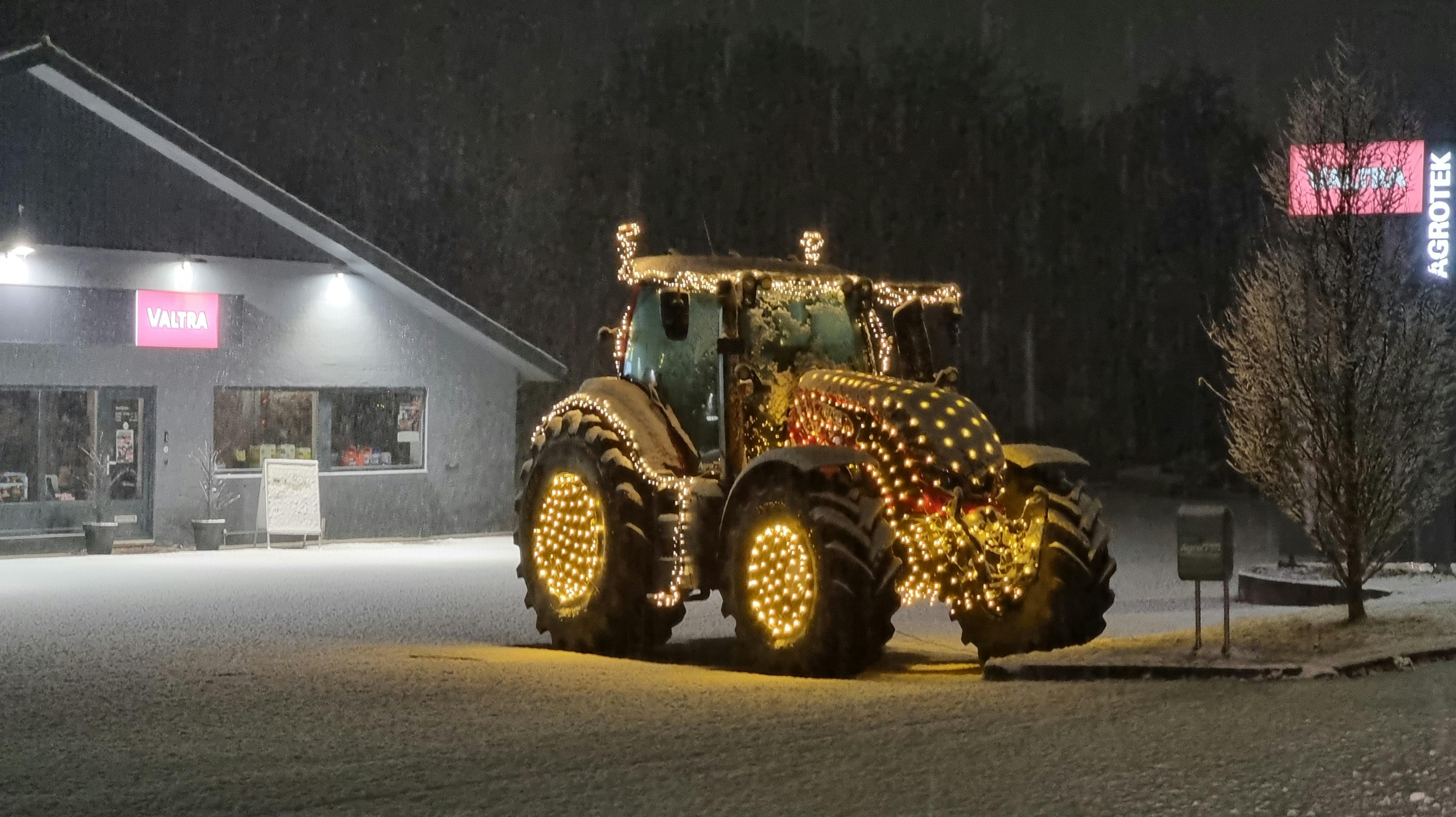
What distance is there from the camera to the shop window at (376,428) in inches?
1110

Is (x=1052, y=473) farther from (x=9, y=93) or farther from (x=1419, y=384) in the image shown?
(x=9, y=93)

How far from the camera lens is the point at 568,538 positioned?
14.1 metres

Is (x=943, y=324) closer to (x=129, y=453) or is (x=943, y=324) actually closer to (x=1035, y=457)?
(x=1035, y=457)

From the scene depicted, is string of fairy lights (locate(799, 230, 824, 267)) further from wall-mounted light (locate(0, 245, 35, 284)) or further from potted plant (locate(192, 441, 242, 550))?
potted plant (locate(192, 441, 242, 550))

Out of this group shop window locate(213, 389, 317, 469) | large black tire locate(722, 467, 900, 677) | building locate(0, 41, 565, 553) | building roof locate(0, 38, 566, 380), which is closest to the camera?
large black tire locate(722, 467, 900, 677)

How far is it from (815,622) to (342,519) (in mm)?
18177

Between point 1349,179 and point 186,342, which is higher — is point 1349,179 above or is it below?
above

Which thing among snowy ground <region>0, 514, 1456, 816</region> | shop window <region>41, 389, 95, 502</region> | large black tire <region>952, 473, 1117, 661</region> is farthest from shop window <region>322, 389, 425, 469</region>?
large black tire <region>952, 473, 1117, 661</region>

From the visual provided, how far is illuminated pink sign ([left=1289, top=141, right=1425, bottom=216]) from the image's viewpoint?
1395 cm

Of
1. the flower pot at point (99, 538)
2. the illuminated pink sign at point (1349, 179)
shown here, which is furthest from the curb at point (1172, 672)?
the flower pot at point (99, 538)

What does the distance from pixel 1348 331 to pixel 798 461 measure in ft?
18.4

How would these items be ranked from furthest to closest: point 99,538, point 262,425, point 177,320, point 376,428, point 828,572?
1. point 376,428
2. point 262,425
3. point 177,320
4. point 99,538
5. point 828,572

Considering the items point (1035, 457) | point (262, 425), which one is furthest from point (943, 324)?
point (262, 425)

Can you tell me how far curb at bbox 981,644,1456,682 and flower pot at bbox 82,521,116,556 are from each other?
56.3ft
